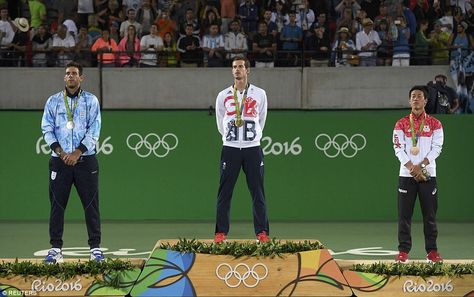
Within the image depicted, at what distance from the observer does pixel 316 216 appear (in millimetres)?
16781

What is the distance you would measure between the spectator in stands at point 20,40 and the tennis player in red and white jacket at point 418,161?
Answer: 929 cm

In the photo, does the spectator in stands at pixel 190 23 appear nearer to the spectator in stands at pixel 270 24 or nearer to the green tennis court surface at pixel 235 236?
the spectator in stands at pixel 270 24

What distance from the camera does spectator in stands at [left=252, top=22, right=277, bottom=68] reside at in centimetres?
1766

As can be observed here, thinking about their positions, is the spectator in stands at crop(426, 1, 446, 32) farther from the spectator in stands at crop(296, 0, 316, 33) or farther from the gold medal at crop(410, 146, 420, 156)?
the gold medal at crop(410, 146, 420, 156)

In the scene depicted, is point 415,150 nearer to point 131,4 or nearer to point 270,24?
point 270,24

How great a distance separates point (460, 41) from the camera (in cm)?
1802

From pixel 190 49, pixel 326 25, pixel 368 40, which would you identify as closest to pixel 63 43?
pixel 190 49

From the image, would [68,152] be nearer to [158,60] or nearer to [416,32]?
[158,60]

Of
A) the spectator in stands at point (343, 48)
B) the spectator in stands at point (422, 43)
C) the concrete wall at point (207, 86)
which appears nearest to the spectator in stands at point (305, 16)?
the spectator in stands at point (343, 48)

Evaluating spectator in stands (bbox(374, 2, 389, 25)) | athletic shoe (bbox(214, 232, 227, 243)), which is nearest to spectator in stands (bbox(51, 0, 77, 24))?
spectator in stands (bbox(374, 2, 389, 25))

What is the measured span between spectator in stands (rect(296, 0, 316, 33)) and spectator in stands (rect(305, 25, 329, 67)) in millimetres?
352

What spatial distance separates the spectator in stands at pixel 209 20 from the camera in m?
18.1

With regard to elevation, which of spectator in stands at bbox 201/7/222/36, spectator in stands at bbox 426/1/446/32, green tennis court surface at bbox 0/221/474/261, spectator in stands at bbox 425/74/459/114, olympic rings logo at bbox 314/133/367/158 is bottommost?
green tennis court surface at bbox 0/221/474/261

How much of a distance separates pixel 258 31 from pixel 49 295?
33.7ft
